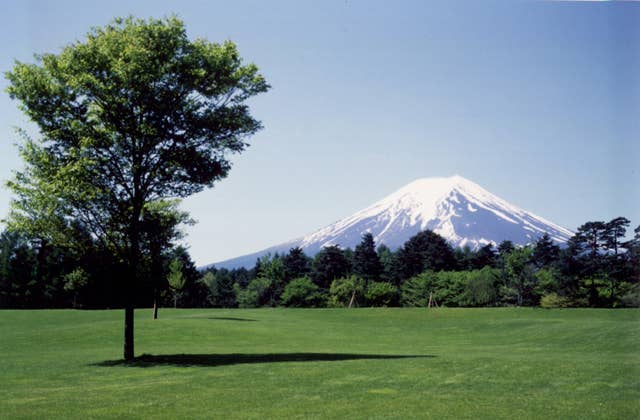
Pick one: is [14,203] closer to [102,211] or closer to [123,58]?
[102,211]

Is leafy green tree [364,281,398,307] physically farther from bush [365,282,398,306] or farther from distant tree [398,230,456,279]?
distant tree [398,230,456,279]

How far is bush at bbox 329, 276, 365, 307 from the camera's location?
365ft

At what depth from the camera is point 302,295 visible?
395ft

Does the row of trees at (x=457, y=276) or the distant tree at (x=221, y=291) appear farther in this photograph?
the distant tree at (x=221, y=291)

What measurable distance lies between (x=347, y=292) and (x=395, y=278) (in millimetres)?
18909

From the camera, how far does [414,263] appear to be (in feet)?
415

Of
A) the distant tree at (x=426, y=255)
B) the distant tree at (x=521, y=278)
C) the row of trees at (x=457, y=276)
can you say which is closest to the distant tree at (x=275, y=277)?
the row of trees at (x=457, y=276)

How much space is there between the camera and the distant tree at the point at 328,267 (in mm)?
133500

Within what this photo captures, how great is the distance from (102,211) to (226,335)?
77.8ft

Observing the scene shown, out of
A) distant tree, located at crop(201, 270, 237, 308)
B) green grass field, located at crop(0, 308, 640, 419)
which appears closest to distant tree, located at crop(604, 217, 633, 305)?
green grass field, located at crop(0, 308, 640, 419)

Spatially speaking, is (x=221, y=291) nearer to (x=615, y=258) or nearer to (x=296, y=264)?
(x=296, y=264)

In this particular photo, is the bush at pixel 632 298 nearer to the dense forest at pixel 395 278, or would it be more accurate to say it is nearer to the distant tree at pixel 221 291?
the dense forest at pixel 395 278

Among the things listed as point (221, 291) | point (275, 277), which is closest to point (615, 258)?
point (275, 277)

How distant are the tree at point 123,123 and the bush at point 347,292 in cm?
8614
